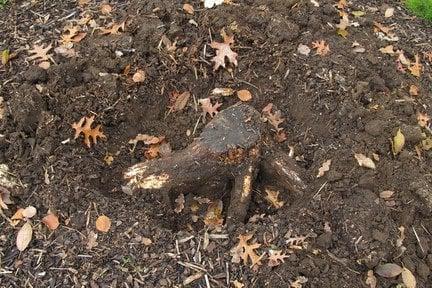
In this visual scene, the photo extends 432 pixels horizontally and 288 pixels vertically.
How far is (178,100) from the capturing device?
3.99 m

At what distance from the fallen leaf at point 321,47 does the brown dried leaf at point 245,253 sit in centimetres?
167

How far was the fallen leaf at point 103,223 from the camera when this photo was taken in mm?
3236

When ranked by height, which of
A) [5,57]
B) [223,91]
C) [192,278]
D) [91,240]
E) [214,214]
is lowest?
[214,214]

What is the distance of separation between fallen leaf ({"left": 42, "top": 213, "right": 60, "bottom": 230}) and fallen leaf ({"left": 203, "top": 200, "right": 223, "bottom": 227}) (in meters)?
0.95

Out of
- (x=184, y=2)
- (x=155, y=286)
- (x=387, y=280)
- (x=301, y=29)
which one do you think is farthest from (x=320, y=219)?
(x=184, y=2)

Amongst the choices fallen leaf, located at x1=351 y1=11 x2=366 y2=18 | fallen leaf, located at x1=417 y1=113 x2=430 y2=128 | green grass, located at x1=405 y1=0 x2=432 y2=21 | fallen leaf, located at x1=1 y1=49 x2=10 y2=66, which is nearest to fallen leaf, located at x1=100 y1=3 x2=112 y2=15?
fallen leaf, located at x1=1 y1=49 x2=10 y2=66

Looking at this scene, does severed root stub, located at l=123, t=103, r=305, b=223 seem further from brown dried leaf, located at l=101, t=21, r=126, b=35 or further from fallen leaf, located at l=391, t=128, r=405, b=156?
brown dried leaf, located at l=101, t=21, r=126, b=35

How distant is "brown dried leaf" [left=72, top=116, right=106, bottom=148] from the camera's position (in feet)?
11.9

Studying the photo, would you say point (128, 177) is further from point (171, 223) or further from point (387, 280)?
point (387, 280)

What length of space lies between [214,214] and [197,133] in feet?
2.05

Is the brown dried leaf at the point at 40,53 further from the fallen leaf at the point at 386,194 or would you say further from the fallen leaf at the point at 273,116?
the fallen leaf at the point at 386,194

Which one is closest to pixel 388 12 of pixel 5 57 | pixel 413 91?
pixel 413 91

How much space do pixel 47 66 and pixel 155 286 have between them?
6.08 feet

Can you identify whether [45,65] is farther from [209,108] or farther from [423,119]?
[423,119]
